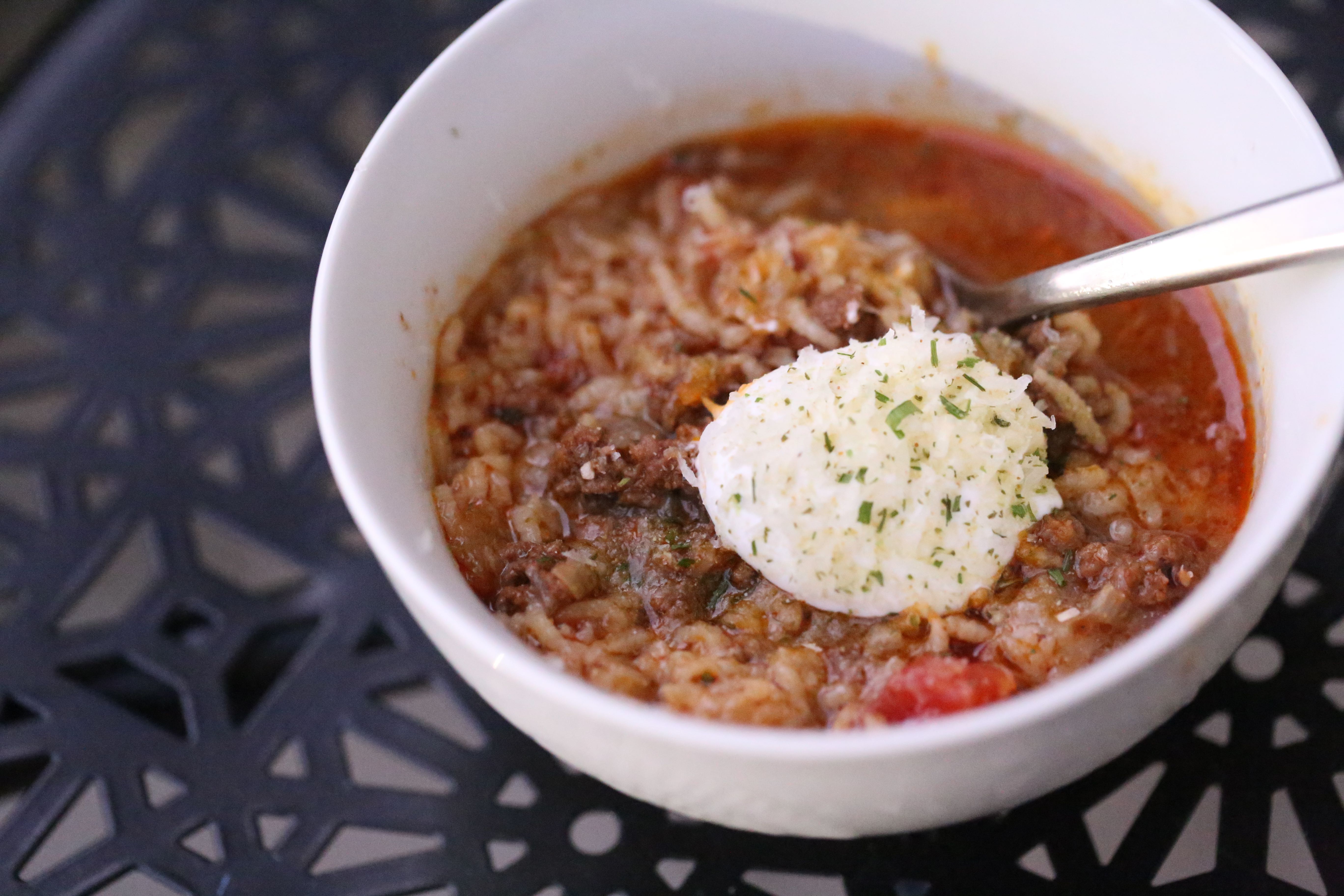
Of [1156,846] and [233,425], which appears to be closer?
[1156,846]

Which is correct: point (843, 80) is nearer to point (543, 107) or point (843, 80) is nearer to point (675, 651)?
point (543, 107)

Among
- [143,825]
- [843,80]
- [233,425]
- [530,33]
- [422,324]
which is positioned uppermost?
Result: [530,33]

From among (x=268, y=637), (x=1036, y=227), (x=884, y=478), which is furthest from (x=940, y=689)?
(x=268, y=637)

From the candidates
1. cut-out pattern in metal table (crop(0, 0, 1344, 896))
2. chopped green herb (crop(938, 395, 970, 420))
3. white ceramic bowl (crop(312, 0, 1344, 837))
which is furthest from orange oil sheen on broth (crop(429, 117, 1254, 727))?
cut-out pattern in metal table (crop(0, 0, 1344, 896))

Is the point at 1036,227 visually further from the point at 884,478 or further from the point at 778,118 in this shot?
the point at 884,478

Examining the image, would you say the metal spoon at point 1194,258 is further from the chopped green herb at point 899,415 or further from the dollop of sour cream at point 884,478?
the chopped green herb at point 899,415

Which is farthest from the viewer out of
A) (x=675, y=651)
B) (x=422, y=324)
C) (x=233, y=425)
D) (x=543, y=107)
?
(x=233, y=425)

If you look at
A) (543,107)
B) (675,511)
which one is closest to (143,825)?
(675,511)

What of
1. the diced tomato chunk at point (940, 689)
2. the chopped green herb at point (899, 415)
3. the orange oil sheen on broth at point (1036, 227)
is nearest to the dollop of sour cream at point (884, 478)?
the chopped green herb at point (899, 415)
